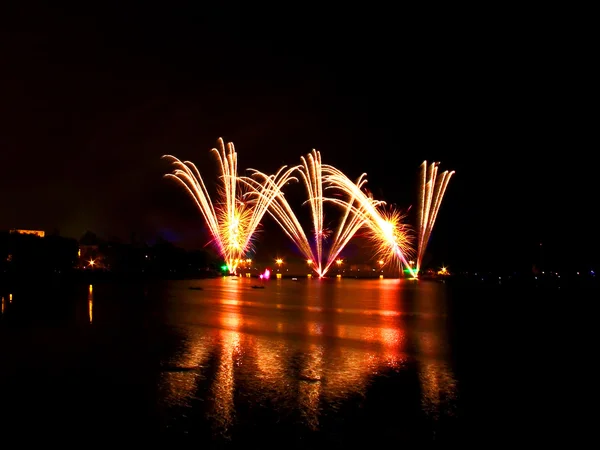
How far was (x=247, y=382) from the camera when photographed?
1110 cm

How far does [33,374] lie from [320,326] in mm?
11644

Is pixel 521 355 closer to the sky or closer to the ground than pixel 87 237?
closer to the ground

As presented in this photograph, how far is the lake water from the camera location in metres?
8.27

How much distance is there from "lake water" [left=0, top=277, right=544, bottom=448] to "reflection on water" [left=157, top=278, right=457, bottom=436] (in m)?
0.04

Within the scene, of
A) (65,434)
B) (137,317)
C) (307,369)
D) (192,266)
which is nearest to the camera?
(65,434)

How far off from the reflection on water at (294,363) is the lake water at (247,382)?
0.12 ft

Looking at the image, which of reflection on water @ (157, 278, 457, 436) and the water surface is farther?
reflection on water @ (157, 278, 457, 436)

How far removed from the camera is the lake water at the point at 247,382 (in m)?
8.27

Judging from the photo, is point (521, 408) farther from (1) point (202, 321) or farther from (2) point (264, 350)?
(1) point (202, 321)

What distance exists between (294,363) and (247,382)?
2342 millimetres

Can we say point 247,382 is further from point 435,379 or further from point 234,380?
point 435,379

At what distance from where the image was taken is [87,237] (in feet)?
519

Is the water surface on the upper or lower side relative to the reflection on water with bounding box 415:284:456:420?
upper

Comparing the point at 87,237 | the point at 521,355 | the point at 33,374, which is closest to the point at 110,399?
the point at 33,374
